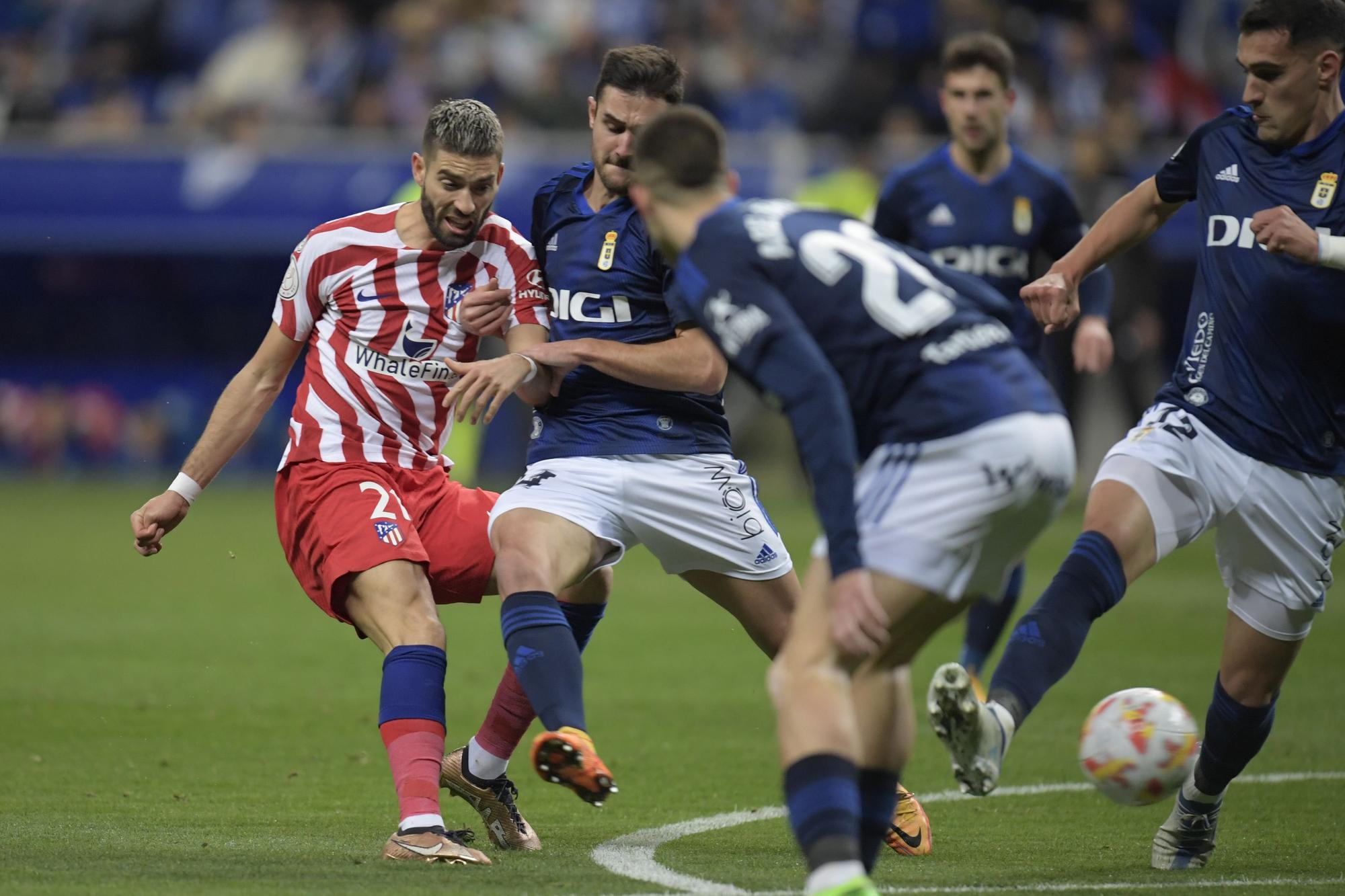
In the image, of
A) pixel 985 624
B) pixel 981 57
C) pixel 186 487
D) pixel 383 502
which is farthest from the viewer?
pixel 981 57

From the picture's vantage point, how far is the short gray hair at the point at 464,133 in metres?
5.52

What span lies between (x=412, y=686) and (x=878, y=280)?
80.2 inches

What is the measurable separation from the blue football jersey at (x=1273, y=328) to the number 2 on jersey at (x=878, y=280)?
5.11 ft

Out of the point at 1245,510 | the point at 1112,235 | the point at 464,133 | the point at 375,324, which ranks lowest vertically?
the point at 1245,510

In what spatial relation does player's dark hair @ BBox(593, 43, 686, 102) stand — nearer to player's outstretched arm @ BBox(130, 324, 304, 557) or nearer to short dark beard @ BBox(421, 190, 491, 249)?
short dark beard @ BBox(421, 190, 491, 249)

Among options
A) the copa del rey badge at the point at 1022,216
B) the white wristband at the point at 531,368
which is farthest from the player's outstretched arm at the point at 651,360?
the copa del rey badge at the point at 1022,216

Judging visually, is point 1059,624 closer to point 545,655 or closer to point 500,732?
point 545,655

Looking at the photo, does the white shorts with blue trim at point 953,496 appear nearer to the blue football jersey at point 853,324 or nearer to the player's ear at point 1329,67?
the blue football jersey at point 853,324

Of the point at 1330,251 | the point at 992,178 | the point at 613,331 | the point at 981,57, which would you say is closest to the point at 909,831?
the point at 613,331

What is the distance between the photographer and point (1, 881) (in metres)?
4.71

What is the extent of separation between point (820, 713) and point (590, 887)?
45.6 inches

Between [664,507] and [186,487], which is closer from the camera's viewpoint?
[664,507]

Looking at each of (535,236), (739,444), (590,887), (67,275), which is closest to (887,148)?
(739,444)

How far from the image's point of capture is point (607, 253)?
5.67 metres
